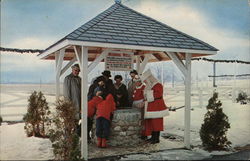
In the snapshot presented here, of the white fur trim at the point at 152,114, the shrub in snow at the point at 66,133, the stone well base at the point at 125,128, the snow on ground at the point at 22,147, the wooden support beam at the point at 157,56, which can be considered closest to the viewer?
the shrub in snow at the point at 66,133

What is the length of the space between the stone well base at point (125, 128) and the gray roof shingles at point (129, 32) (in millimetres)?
1875

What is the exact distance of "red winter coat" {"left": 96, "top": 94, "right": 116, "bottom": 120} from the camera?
259 inches

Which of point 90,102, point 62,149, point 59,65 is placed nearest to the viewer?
point 62,149

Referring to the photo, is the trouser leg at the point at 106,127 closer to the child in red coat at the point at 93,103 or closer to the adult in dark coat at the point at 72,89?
the child in red coat at the point at 93,103

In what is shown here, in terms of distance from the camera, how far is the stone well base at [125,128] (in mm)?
6910

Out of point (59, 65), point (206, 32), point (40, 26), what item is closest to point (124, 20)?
point (59, 65)

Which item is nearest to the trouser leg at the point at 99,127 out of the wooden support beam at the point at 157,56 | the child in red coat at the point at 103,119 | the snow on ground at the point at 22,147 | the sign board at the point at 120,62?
the child in red coat at the point at 103,119

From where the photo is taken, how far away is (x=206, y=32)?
25875 millimetres

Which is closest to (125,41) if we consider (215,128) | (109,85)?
(109,85)

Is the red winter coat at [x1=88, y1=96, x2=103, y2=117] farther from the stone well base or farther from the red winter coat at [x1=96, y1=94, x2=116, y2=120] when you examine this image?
the stone well base

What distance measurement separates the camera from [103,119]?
6598 millimetres

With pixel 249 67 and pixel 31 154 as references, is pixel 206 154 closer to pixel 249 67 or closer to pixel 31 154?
pixel 31 154

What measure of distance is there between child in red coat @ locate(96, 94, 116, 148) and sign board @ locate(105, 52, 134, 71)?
1388 mm

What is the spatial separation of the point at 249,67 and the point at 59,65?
43.2 ft
